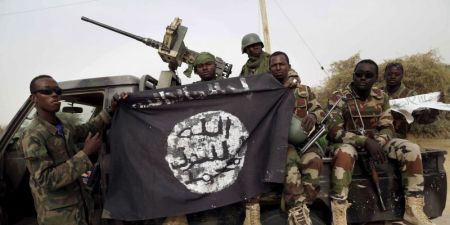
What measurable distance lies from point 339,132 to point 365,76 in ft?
2.34

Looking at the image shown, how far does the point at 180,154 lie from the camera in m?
2.81

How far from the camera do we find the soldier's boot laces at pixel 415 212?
263 cm

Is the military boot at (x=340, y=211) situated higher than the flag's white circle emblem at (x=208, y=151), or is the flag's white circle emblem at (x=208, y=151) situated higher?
the flag's white circle emblem at (x=208, y=151)

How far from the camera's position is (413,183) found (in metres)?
2.67

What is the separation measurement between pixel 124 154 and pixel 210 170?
77 cm

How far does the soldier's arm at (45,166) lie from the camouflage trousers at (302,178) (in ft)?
5.09

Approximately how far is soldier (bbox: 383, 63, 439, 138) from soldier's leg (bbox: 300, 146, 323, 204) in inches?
76.5

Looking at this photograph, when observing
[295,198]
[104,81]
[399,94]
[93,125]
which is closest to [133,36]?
[104,81]

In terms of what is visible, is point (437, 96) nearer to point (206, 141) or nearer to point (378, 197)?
point (378, 197)

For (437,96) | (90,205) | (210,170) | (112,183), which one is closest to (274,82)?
(210,170)

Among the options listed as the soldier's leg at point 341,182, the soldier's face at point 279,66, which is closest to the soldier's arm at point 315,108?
the soldier's face at point 279,66

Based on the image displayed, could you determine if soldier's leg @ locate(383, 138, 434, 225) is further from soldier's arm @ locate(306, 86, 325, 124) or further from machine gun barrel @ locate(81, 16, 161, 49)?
machine gun barrel @ locate(81, 16, 161, 49)

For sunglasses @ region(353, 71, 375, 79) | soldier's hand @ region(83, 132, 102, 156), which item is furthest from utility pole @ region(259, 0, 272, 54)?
soldier's hand @ region(83, 132, 102, 156)

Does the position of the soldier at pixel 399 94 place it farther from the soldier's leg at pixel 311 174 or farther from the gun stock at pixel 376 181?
the soldier's leg at pixel 311 174
